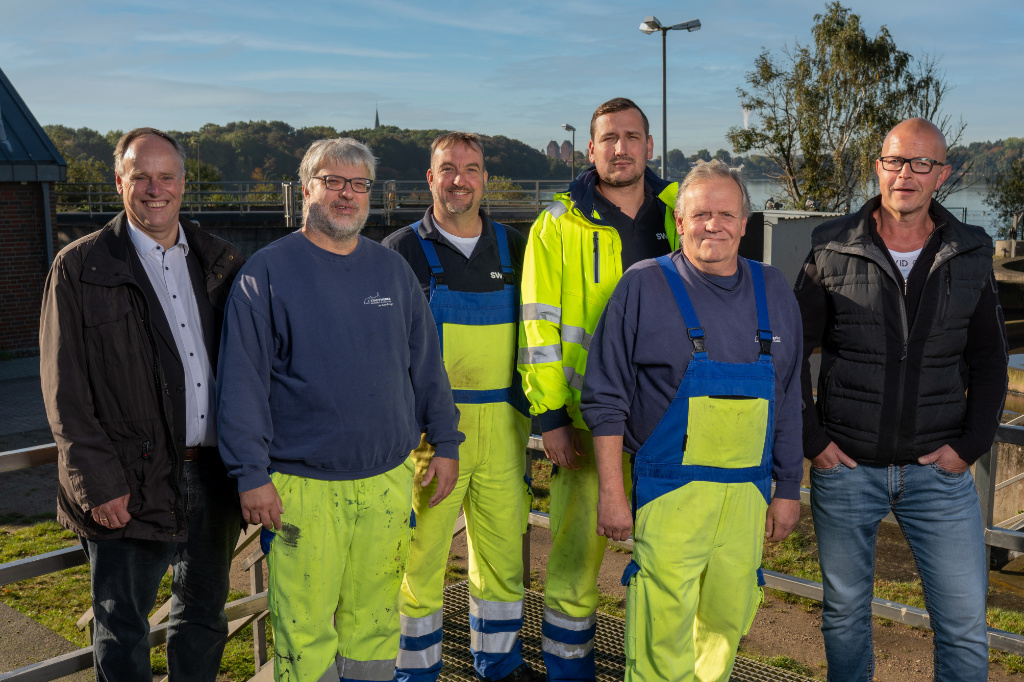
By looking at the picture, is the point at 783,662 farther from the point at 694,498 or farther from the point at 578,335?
the point at 578,335

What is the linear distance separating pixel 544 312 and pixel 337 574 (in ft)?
3.99

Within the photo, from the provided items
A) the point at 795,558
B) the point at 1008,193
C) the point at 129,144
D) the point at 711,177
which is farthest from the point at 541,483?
the point at 1008,193

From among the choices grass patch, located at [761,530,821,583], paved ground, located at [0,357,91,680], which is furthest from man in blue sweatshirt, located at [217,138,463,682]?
grass patch, located at [761,530,821,583]

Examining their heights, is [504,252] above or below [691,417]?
above

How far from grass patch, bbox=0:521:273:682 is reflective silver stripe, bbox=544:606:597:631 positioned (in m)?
1.61

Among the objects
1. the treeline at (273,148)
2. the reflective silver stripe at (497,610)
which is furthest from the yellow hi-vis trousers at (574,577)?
the treeline at (273,148)

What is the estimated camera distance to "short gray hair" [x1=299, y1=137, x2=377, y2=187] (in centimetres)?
293

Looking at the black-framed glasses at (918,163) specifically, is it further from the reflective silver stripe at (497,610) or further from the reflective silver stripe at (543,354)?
the reflective silver stripe at (497,610)

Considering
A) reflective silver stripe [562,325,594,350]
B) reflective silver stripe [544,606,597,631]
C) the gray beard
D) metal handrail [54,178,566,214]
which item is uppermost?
metal handrail [54,178,566,214]

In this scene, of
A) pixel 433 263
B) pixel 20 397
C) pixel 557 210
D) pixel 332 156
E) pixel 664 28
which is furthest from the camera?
pixel 664 28

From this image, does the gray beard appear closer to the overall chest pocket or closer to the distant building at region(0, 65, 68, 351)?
the overall chest pocket

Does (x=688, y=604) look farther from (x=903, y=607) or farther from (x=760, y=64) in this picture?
(x=760, y=64)

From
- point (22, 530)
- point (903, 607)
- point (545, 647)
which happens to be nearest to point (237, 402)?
point (545, 647)

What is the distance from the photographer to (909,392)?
2879 mm
